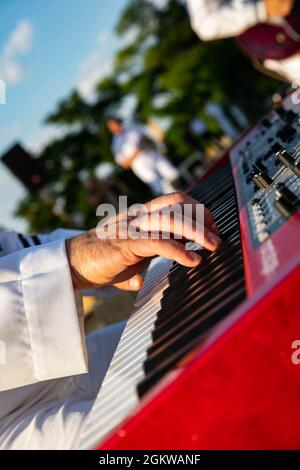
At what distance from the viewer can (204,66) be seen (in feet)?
40.2

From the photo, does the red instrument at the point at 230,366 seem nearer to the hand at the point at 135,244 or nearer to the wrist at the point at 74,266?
the hand at the point at 135,244

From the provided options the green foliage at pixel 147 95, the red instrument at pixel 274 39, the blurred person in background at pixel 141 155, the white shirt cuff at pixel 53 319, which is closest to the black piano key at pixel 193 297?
the white shirt cuff at pixel 53 319

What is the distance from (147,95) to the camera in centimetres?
1380

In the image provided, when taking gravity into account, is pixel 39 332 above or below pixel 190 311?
above

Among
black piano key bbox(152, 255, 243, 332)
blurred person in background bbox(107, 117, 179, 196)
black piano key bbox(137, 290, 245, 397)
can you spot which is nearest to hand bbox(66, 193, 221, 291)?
black piano key bbox(152, 255, 243, 332)

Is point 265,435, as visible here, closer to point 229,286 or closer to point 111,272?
point 229,286

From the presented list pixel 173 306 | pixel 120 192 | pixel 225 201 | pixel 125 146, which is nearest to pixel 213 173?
pixel 225 201

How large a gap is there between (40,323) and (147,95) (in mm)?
12813

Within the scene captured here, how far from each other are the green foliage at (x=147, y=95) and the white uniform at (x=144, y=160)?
226cm

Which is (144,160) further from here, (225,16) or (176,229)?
(176,229)

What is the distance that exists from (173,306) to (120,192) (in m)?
11.5

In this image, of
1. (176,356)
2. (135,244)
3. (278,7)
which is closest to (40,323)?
(135,244)

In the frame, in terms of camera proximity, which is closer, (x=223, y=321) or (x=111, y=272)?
(x=223, y=321)

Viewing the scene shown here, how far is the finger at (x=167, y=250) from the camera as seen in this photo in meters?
1.37
